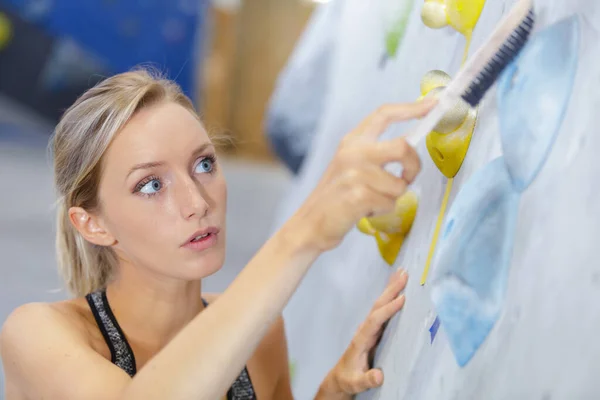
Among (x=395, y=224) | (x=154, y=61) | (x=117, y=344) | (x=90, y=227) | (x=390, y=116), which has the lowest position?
(x=154, y=61)

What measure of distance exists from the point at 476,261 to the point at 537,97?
14cm

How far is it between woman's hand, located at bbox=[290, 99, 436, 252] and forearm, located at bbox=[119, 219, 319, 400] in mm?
26

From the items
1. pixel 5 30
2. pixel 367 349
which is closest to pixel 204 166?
pixel 367 349

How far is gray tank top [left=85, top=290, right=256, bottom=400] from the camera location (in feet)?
3.28

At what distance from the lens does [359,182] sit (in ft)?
2.08

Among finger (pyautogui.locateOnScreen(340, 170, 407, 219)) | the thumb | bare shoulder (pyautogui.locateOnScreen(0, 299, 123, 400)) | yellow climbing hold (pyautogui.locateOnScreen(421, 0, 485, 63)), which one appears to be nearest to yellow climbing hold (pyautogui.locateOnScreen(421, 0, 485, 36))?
yellow climbing hold (pyautogui.locateOnScreen(421, 0, 485, 63))

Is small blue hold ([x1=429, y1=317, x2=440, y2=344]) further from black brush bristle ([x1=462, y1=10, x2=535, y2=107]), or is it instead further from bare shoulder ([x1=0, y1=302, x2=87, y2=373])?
bare shoulder ([x1=0, y1=302, x2=87, y2=373])

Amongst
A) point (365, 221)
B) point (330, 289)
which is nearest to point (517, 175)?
point (365, 221)

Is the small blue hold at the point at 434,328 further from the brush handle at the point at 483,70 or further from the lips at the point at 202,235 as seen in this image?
the lips at the point at 202,235

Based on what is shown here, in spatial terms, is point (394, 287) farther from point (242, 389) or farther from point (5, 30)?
point (5, 30)

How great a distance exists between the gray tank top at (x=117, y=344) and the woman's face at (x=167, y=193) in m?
0.14

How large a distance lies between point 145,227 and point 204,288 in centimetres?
182

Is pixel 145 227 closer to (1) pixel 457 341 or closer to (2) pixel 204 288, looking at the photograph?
(1) pixel 457 341

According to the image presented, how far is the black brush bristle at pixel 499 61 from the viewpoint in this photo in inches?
25.3
